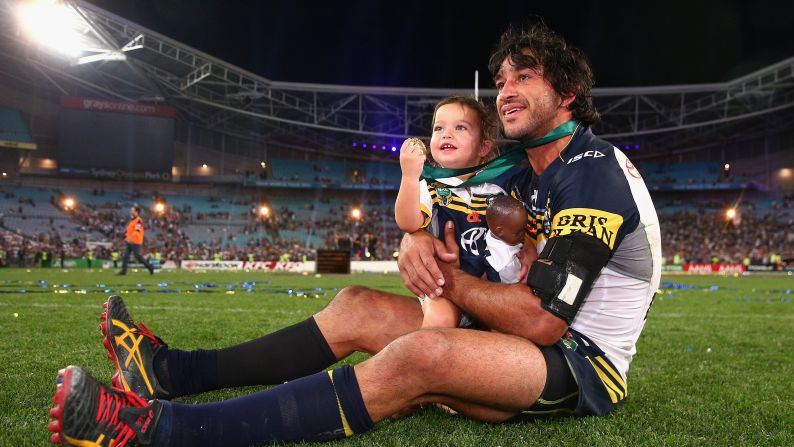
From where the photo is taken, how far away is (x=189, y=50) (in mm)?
33438

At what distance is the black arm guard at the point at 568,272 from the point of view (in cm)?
217

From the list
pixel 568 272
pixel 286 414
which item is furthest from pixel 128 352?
pixel 568 272

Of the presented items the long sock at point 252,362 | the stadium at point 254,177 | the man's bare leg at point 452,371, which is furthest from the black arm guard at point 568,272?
the stadium at point 254,177

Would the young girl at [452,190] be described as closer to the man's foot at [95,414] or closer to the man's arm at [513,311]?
the man's arm at [513,311]

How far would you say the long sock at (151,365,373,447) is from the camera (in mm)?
1982

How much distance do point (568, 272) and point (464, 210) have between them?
83 cm

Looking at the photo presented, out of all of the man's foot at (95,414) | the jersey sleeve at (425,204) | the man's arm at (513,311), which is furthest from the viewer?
the jersey sleeve at (425,204)

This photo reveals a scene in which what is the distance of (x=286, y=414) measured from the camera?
208 centimetres

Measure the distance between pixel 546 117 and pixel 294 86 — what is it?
39.1m

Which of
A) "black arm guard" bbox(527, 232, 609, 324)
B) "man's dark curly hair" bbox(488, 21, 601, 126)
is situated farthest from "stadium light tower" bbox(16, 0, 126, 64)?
"black arm guard" bbox(527, 232, 609, 324)

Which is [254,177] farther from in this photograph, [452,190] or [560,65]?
[560,65]

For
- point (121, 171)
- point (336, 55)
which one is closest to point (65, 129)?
point (121, 171)

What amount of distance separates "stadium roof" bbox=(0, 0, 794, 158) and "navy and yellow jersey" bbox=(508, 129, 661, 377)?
1229 inches

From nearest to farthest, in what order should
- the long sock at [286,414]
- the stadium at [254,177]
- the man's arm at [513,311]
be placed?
the long sock at [286,414], the man's arm at [513,311], the stadium at [254,177]
